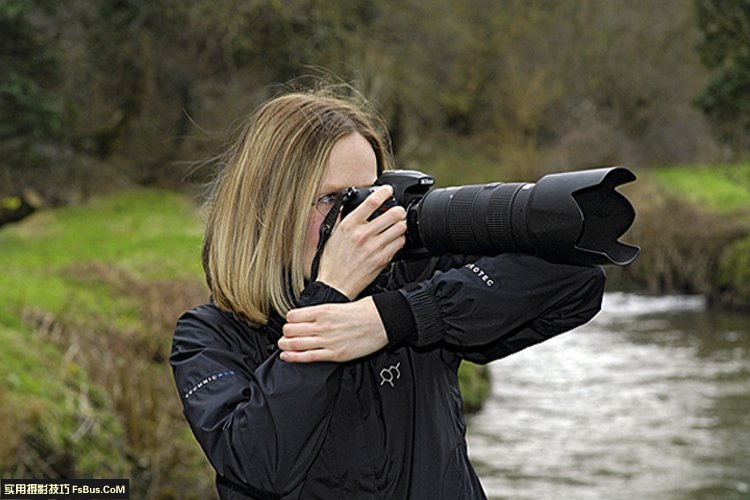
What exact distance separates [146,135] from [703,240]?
373 inches

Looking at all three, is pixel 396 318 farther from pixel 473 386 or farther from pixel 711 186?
pixel 711 186

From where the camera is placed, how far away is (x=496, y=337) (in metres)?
2.06

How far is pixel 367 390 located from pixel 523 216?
41 cm

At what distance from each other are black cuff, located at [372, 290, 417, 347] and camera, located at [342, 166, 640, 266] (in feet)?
0.49

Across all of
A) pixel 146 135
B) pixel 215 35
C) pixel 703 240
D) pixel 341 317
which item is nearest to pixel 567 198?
pixel 341 317

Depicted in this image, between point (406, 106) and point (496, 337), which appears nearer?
point (496, 337)

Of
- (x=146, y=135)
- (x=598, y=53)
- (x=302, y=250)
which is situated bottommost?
(x=302, y=250)

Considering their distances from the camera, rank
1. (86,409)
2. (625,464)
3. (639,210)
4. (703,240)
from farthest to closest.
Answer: (639,210) → (703,240) → (625,464) → (86,409)

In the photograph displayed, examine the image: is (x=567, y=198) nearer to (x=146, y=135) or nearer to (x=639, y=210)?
(x=639, y=210)

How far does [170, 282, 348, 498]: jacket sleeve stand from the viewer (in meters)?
1.87

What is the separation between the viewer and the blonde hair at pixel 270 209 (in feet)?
6.75

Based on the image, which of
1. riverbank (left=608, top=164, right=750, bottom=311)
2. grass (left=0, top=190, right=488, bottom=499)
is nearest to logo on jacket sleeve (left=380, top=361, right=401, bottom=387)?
grass (left=0, top=190, right=488, bottom=499)

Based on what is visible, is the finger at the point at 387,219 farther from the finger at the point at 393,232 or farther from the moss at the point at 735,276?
the moss at the point at 735,276

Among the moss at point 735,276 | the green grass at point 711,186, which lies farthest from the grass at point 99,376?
the green grass at point 711,186
